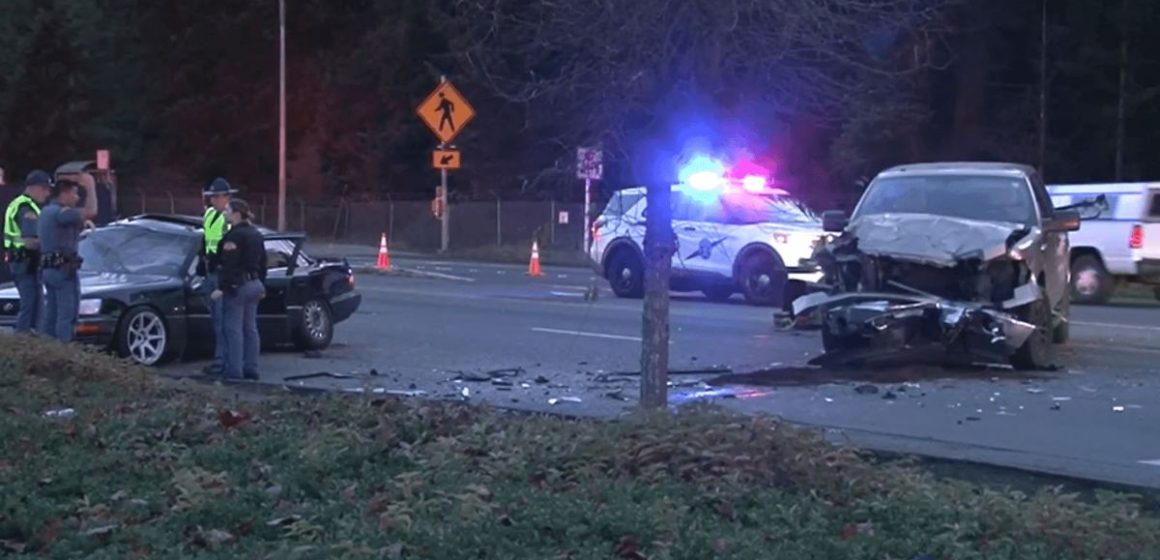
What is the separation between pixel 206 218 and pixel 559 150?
21.0 feet

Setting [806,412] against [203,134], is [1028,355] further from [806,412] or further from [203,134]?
[203,134]

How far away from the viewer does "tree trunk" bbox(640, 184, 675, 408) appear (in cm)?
884

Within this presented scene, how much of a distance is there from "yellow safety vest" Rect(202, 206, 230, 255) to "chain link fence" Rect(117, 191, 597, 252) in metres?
28.2

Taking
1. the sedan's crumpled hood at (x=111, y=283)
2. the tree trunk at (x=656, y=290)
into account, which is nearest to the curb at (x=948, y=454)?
the tree trunk at (x=656, y=290)

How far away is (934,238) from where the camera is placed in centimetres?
1491

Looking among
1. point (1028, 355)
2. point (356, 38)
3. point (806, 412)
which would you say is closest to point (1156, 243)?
point (1028, 355)

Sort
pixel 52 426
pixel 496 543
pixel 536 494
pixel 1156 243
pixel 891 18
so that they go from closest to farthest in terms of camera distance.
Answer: pixel 496 543
pixel 536 494
pixel 891 18
pixel 52 426
pixel 1156 243

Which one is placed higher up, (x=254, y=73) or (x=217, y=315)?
(x=254, y=73)

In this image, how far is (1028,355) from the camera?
15.1m

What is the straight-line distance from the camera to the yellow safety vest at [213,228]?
14.8 meters

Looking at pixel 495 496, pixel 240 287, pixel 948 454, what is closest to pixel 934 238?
pixel 948 454

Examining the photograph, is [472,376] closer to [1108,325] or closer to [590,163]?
[590,163]

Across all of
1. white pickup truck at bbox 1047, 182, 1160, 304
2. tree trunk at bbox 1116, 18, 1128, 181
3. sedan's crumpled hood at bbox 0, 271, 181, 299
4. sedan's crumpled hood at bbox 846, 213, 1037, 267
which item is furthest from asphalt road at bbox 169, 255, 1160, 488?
tree trunk at bbox 1116, 18, 1128, 181

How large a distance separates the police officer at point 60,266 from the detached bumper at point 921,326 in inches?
257
